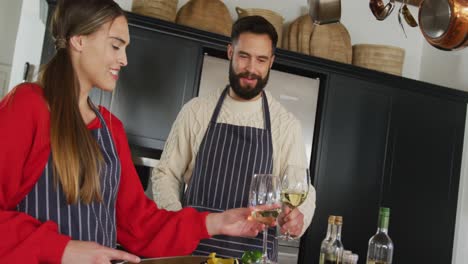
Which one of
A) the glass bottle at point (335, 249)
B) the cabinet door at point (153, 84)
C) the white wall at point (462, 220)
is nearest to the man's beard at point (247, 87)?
the glass bottle at point (335, 249)

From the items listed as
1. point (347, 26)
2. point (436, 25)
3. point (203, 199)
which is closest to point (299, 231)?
point (203, 199)

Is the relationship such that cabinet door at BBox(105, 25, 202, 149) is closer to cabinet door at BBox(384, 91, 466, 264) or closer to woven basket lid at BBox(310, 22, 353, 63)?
woven basket lid at BBox(310, 22, 353, 63)

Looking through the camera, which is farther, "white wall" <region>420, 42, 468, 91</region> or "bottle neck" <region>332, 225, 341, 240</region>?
"white wall" <region>420, 42, 468, 91</region>

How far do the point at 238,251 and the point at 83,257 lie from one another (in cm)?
90

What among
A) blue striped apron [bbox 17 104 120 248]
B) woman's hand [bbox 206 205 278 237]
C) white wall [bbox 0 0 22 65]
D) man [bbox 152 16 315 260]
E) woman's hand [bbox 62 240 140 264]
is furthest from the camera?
white wall [bbox 0 0 22 65]

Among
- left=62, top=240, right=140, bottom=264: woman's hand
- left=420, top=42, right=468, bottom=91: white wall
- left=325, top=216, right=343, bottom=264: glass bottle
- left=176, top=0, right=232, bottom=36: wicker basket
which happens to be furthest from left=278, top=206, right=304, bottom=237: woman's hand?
left=420, top=42, right=468, bottom=91: white wall

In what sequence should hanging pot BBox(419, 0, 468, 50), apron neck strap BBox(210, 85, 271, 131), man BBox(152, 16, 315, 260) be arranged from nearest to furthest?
man BBox(152, 16, 315, 260), apron neck strap BBox(210, 85, 271, 131), hanging pot BBox(419, 0, 468, 50)

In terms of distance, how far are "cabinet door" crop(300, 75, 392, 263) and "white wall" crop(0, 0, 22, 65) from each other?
295 centimetres

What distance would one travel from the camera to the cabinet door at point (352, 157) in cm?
379

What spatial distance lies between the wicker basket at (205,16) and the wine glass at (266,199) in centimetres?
234

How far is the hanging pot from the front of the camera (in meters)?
2.56

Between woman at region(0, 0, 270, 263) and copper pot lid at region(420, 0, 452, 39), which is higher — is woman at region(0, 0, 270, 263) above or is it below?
below

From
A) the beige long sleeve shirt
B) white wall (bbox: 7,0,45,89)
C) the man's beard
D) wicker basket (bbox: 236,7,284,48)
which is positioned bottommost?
the beige long sleeve shirt

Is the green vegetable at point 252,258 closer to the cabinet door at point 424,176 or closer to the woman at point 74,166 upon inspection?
the woman at point 74,166
